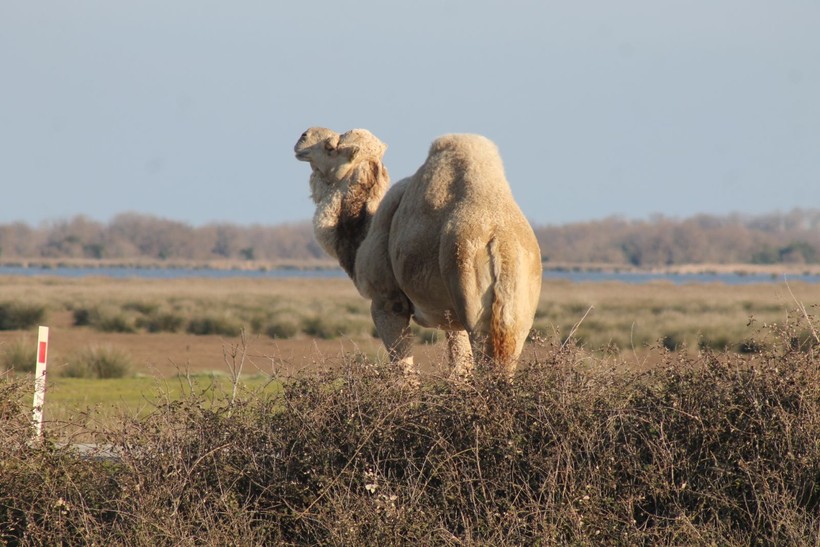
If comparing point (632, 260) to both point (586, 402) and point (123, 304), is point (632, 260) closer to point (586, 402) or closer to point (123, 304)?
point (123, 304)

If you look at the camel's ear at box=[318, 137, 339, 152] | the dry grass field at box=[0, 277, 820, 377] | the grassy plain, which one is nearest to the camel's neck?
the camel's ear at box=[318, 137, 339, 152]

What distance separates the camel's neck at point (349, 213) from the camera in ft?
35.2

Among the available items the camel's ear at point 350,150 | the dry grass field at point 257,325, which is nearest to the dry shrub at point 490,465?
the camel's ear at point 350,150

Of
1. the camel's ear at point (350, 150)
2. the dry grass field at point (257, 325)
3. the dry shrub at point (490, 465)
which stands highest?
the camel's ear at point (350, 150)

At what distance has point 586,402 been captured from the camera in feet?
24.3

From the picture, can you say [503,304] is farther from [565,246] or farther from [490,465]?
[565,246]

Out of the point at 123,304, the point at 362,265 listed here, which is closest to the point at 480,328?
the point at 362,265

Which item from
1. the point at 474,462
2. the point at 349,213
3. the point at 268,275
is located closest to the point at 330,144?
the point at 349,213

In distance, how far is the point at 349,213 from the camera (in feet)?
35.3

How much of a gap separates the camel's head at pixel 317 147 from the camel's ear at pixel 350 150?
113 mm

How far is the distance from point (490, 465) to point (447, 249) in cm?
176

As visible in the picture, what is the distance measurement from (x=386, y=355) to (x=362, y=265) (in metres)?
1.10

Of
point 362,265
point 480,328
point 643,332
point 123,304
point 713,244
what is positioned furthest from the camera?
point 713,244

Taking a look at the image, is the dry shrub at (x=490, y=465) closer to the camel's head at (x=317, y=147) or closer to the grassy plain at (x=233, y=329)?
the camel's head at (x=317, y=147)
